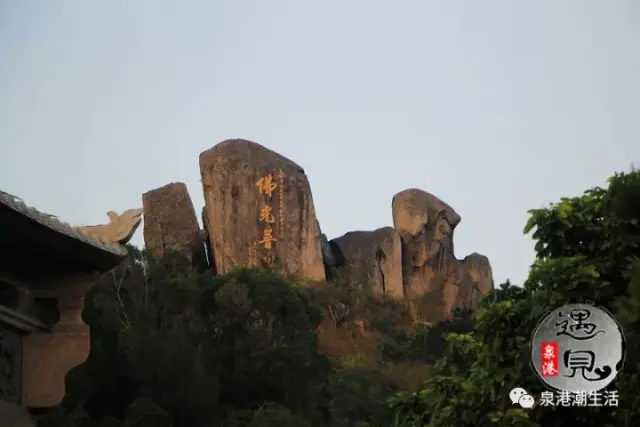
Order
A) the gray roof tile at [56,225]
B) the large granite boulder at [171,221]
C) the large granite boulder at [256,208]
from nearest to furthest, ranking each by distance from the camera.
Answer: the gray roof tile at [56,225]
the large granite boulder at [256,208]
the large granite boulder at [171,221]

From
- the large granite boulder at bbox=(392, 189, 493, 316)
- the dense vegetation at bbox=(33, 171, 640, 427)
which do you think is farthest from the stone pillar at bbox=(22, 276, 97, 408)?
the large granite boulder at bbox=(392, 189, 493, 316)

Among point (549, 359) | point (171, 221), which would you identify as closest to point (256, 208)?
point (171, 221)

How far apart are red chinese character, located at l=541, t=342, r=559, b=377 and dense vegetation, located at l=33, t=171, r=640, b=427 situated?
231mm

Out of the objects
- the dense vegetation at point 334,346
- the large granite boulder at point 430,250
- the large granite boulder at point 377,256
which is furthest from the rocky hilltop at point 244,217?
the large granite boulder at point 430,250

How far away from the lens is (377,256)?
35844 mm

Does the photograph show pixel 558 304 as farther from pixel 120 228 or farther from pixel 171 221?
pixel 171 221

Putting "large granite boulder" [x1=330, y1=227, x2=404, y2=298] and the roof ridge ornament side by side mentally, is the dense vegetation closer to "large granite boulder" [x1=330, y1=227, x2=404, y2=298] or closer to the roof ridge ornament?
"large granite boulder" [x1=330, y1=227, x2=404, y2=298]

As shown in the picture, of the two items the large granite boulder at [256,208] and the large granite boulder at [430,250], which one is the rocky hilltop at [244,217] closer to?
the large granite boulder at [256,208]

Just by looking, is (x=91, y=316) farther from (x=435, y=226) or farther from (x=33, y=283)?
(x=435, y=226)

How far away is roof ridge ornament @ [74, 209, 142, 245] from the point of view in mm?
6127

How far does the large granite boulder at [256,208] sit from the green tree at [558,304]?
24.1 metres

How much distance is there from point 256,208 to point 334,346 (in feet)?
14.4

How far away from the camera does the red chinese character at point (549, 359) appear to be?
6.77 meters

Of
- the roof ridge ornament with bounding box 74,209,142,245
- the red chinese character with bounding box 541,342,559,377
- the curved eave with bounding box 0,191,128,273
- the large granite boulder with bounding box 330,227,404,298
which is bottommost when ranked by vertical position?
the red chinese character with bounding box 541,342,559,377
